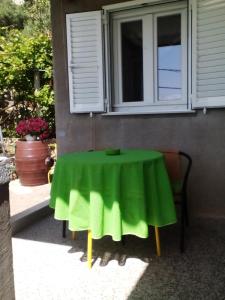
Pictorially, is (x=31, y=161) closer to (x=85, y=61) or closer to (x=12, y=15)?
(x=85, y=61)

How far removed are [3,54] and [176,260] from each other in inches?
248

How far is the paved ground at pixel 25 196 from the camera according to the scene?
462 centimetres

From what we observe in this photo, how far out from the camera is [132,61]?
423 centimetres

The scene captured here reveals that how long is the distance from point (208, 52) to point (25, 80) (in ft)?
16.5

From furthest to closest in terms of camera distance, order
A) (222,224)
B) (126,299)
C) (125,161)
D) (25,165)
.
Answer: (25,165), (222,224), (125,161), (126,299)

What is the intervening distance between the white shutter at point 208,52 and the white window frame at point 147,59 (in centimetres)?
16

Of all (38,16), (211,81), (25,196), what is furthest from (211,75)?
(38,16)

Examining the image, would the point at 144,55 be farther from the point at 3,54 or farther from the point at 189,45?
the point at 3,54

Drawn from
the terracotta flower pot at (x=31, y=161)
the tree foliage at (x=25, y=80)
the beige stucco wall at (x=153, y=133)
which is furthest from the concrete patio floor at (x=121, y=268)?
the tree foliage at (x=25, y=80)

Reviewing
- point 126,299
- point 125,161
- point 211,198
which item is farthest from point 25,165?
point 126,299

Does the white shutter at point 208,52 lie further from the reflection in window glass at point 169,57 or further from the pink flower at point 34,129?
the pink flower at point 34,129

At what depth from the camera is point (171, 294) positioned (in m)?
2.32

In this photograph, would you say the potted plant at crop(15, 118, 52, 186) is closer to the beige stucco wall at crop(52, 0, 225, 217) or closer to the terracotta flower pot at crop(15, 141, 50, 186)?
the terracotta flower pot at crop(15, 141, 50, 186)

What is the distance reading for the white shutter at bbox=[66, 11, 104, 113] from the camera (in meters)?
4.16
